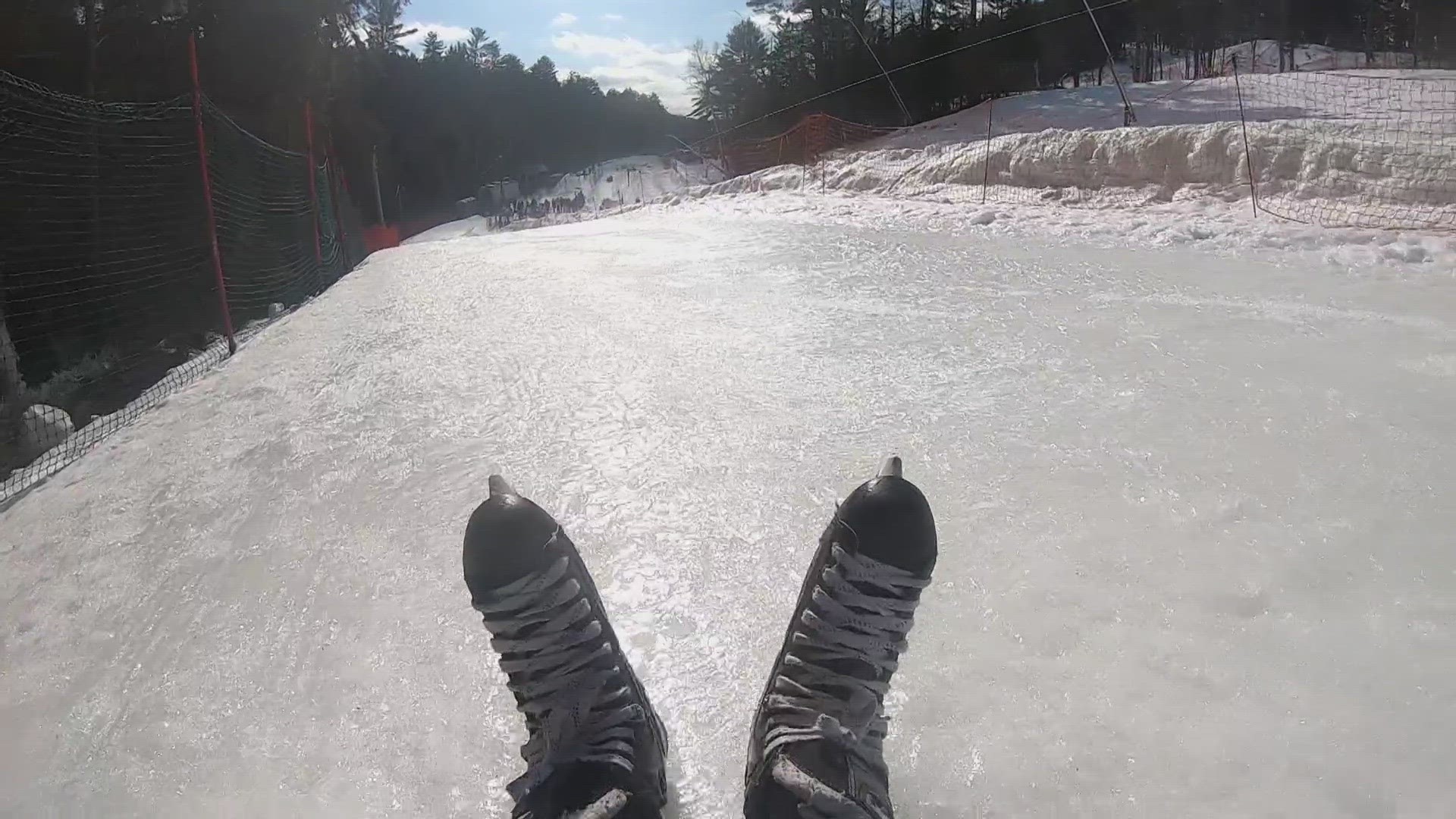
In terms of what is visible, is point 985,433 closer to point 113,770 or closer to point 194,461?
point 113,770

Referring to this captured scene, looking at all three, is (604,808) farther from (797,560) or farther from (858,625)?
(797,560)

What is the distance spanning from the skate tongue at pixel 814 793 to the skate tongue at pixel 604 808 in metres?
0.17

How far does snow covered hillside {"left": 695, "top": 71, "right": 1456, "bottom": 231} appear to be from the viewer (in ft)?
18.9

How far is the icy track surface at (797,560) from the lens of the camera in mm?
1013

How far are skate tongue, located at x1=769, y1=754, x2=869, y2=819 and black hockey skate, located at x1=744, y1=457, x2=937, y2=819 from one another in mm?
51

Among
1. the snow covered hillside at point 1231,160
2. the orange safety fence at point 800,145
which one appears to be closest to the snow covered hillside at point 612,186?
the orange safety fence at point 800,145

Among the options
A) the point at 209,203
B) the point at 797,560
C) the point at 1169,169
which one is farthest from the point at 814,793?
the point at 1169,169

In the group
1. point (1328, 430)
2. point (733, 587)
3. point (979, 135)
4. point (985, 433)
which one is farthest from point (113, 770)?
point (979, 135)

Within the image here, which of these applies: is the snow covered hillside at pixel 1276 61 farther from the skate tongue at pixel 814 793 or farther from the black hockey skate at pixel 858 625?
the skate tongue at pixel 814 793

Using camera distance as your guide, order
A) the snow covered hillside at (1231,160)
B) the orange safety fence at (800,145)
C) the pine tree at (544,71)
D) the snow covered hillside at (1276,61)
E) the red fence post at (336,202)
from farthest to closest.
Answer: the pine tree at (544,71) → the snow covered hillside at (1276,61) → the orange safety fence at (800,145) → the red fence post at (336,202) → the snow covered hillside at (1231,160)

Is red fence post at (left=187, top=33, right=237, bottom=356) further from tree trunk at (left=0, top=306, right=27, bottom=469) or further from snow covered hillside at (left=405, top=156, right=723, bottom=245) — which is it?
snow covered hillside at (left=405, top=156, right=723, bottom=245)

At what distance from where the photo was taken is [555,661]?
3.13 feet

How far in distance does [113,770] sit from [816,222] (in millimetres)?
6698

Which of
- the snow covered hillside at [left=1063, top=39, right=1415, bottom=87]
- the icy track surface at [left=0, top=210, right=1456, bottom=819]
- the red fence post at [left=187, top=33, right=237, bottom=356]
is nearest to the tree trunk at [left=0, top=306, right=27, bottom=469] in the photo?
the red fence post at [left=187, top=33, right=237, bottom=356]
